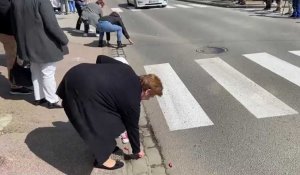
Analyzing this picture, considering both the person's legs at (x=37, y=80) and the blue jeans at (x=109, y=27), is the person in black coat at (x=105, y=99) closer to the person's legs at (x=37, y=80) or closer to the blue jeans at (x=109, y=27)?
the person's legs at (x=37, y=80)

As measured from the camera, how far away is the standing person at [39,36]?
565 centimetres

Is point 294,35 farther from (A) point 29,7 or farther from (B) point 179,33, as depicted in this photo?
(A) point 29,7

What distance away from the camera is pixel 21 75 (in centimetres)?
657

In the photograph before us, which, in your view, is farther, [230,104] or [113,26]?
[113,26]

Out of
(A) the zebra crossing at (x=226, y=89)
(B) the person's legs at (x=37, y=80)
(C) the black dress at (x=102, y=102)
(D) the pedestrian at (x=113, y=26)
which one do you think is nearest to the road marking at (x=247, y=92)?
(A) the zebra crossing at (x=226, y=89)

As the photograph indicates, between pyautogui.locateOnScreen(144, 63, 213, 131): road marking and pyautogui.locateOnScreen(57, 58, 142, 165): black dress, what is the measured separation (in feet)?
5.18

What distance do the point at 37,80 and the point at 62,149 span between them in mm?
1661

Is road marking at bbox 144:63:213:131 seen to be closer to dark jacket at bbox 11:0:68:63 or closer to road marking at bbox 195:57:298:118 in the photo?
road marking at bbox 195:57:298:118

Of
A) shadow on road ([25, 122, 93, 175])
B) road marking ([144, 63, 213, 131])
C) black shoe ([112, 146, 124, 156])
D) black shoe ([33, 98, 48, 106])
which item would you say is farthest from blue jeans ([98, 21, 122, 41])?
black shoe ([112, 146, 124, 156])

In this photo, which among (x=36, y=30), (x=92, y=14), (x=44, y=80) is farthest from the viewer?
(x=92, y=14)

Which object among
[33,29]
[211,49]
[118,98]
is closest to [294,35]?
[211,49]

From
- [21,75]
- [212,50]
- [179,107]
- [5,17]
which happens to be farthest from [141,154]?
[212,50]

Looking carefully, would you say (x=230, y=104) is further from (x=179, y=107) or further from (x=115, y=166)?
(x=115, y=166)

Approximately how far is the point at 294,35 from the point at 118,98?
9701 mm
